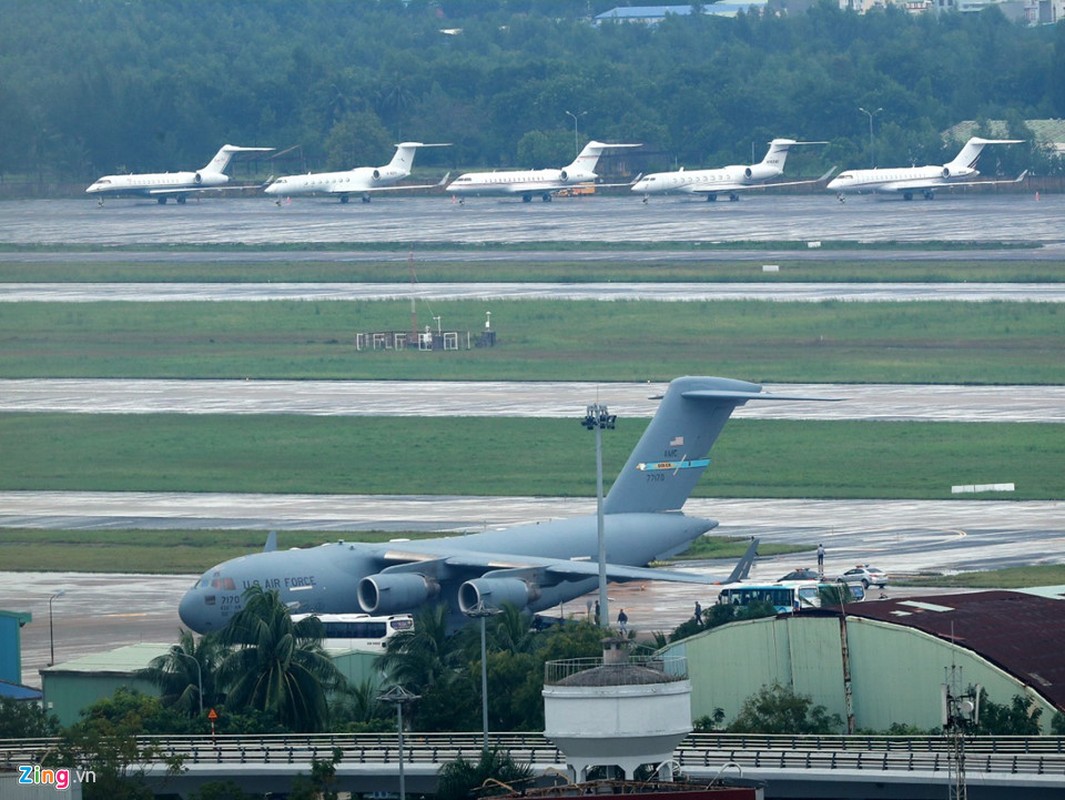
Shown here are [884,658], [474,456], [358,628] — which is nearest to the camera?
[884,658]

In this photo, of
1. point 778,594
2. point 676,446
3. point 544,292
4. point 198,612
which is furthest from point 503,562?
point 544,292

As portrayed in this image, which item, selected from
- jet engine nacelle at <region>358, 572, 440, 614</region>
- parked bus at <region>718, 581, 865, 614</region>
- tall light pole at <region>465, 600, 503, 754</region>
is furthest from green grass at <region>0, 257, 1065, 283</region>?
tall light pole at <region>465, 600, 503, 754</region>

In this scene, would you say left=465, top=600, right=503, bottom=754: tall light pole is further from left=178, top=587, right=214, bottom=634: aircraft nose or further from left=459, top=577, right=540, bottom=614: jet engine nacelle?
left=178, top=587, right=214, bottom=634: aircraft nose

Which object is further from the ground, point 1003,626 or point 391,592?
point 391,592

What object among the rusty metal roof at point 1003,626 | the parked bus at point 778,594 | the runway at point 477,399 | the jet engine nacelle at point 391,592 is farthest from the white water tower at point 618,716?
the runway at point 477,399

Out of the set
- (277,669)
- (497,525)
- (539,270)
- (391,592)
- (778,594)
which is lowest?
(277,669)

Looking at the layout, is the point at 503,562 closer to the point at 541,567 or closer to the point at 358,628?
the point at 541,567

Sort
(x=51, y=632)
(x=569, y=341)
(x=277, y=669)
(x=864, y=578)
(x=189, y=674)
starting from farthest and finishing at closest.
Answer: (x=569, y=341) → (x=864, y=578) → (x=51, y=632) → (x=189, y=674) → (x=277, y=669)

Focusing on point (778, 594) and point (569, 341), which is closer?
point (778, 594)
